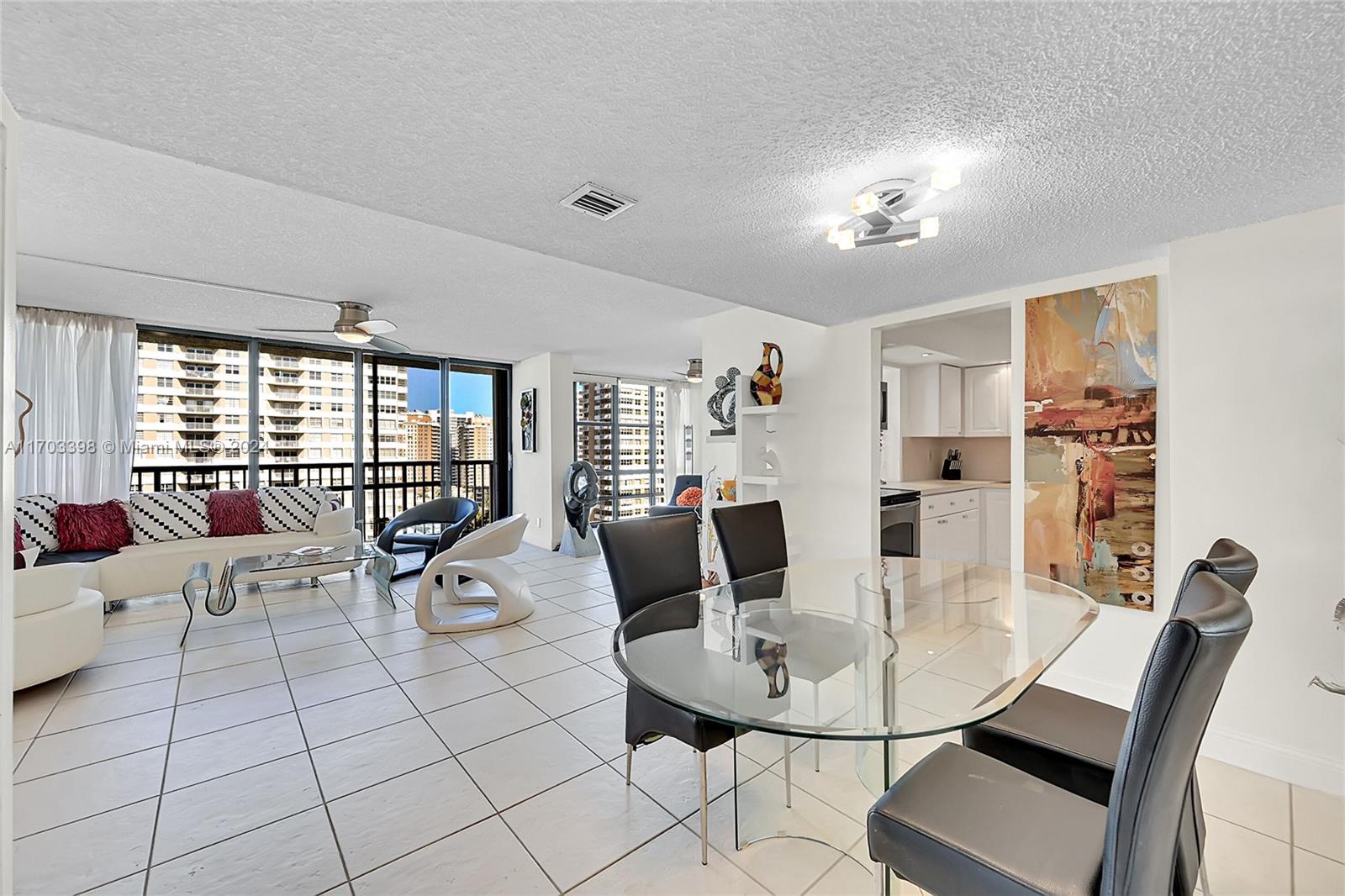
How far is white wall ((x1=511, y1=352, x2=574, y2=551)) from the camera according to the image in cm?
666

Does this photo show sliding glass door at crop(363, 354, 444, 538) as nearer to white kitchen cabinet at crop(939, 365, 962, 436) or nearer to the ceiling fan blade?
the ceiling fan blade

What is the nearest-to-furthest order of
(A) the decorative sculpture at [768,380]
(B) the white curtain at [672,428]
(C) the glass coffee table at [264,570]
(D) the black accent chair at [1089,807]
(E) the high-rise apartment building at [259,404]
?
(D) the black accent chair at [1089,807] → (C) the glass coffee table at [264,570] → (A) the decorative sculpture at [768,380] → (E) the high-rise apartment building at [259,404] → (B) the white curtain at [672,428]

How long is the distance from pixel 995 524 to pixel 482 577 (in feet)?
15.0

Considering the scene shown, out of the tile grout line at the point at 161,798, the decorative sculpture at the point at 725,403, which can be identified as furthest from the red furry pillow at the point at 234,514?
the decorative sculpture at the point at 725,403

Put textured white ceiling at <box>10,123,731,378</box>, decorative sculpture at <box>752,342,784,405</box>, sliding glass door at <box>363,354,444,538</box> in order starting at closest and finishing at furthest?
textured white ceiling at <box>10,123,731,378</box> → decorative sculpture at <box>752,342,784,405</box> → sliding glass door at <box>363,354,444,538</box>

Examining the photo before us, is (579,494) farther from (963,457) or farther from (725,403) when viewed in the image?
(963,457)

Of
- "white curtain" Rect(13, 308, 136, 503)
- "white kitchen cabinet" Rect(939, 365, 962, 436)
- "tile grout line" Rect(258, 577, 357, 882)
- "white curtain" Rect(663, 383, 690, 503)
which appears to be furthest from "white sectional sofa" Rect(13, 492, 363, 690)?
"white kitchen cabinet" Rect(939, 365, 962, 436)

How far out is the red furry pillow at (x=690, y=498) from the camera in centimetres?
600

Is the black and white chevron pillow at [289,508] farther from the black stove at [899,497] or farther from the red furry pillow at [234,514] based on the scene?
the black stove at [899,497]

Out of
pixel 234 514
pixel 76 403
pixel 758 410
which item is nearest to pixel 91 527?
pixel 234 514

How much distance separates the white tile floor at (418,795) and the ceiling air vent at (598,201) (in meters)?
2.11

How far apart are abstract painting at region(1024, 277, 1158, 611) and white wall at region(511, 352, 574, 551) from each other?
4.95 m

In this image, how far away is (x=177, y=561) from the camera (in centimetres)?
439

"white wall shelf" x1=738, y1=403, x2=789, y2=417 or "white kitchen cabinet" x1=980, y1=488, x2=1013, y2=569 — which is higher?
"white wall shelf" x1=738, y1=403, x2=789, y2=417
